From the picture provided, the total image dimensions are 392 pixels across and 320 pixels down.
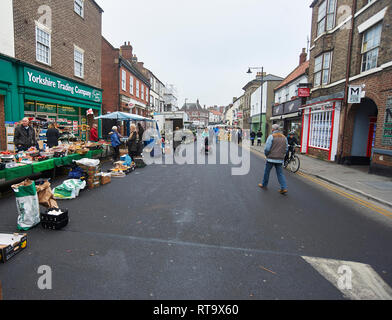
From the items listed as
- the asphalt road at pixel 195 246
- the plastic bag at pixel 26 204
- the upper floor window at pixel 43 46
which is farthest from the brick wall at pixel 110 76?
the plastic bag at pixel 26 204

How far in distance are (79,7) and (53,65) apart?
18.0 feet

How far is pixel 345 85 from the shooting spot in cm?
1313

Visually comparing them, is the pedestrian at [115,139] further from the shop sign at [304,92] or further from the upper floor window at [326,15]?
the upper floor window at [326,15]

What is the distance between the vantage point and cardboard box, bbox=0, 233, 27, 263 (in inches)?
126

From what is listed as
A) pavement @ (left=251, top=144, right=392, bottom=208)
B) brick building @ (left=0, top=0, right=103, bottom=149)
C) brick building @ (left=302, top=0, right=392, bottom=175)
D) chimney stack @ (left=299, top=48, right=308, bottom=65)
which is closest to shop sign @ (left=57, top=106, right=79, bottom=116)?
brick building @ (left=0, top=0, right=103, bottom=149)

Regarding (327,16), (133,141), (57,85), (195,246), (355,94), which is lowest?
(195,246)

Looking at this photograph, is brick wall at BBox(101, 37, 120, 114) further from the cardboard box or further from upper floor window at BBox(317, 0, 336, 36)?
the cardboard box

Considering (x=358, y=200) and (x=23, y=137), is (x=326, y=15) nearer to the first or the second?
(x=358, y=200)

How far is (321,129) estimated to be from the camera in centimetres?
1590

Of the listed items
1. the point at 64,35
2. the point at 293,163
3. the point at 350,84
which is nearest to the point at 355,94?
the point at 350,84

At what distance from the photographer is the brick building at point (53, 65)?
414 inches

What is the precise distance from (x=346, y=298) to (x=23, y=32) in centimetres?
1472

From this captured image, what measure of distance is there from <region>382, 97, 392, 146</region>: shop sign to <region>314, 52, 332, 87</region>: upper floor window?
20.6 feet

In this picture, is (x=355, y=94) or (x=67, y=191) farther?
(x=355, y=94)
